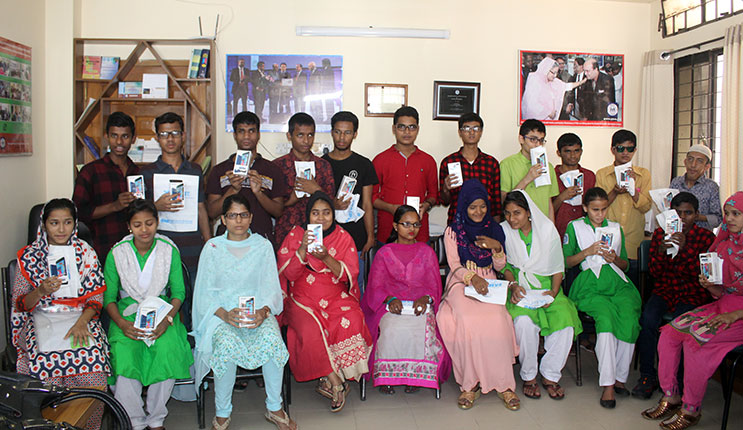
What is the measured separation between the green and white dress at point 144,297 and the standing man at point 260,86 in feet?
8.62

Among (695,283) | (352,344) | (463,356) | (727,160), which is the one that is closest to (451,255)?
(463,356)

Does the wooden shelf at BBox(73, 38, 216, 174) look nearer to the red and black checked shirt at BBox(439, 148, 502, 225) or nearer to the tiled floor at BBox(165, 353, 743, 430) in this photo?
the red and black checked shirt at BBox(439, 148, 502, 225)

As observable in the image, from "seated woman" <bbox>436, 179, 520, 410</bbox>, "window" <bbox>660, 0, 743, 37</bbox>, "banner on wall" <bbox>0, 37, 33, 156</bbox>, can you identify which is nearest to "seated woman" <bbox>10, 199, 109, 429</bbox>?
"banner on wall" <bbox>0, 37, 33, 156</bbox>

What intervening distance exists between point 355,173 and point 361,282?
2.98ft

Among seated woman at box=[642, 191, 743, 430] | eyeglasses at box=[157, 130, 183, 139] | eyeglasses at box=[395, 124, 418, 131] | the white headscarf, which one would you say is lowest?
seated woman at box=[642, 191, 743, 430]

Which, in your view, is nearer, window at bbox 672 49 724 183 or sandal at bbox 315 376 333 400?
sandal at bbox 315 376 333 400

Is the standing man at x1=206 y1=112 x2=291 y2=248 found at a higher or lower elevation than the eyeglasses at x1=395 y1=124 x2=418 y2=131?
lower

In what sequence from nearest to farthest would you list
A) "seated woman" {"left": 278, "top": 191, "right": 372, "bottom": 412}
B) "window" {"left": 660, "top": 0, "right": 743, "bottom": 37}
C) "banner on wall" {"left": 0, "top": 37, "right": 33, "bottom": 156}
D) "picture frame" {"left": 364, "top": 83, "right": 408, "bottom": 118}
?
"seated woman" {"left": 278, "top": 191, "right": 372, "bottom": 412}
"banner on wall" {"left": 0, "top": 37, "right": 33, "bottom": 156}
"window" {"left": 660, "top": 0, "right": 743, "bottom": 37}
"picture frame" {"left": 364, "top": 83, "right": 408, "bottom": 118}

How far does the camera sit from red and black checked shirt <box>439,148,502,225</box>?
4750 mm

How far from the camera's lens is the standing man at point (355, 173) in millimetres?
4547

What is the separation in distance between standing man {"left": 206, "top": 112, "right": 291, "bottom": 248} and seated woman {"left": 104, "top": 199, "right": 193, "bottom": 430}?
626 mm

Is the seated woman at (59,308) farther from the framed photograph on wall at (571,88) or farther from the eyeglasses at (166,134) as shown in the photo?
the framed photograph on wall at (571,88)

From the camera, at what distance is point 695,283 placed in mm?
4031

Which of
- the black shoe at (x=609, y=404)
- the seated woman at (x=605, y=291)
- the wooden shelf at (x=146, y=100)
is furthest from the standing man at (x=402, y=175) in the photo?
the wooden shelf at (x=146, y=100)
